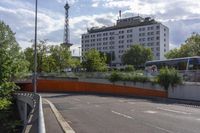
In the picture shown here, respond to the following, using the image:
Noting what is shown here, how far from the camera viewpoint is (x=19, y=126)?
3459cm

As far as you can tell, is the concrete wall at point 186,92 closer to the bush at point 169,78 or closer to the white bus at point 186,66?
the bush at point 169,78

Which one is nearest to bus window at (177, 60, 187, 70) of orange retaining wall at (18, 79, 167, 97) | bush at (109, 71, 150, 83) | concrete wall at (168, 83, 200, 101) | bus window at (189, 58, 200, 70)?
bus window at (189, 58, 200, 70)

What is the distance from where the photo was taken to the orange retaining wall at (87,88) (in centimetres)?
4997

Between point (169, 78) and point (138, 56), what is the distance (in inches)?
4383

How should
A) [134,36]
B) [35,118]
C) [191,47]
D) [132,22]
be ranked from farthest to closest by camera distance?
[132,22], [134,36], [191,47], [35,118]

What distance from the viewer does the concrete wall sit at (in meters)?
39.7

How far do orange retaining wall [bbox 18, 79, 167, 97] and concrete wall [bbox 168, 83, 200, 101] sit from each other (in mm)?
1612

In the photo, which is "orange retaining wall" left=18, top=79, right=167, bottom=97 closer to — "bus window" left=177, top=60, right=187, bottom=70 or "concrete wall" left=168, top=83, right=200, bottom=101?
"concrete wall" left=168, top=83, right=200, bottom=101

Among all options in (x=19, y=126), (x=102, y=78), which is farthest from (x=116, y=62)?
(x=19, y=126)

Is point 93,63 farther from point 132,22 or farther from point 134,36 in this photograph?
point 132,22

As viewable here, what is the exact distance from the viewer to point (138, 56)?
504 feet

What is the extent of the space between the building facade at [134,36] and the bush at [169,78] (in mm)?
129957

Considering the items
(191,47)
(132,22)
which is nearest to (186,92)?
(191,47)

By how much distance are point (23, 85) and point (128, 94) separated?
108 ft
